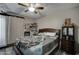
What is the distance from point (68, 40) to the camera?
1.91m

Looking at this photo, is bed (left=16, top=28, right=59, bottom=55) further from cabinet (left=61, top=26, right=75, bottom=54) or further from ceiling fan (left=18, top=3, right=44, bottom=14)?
ceiling fan (left=18, top=3, right=44, bottom=14)

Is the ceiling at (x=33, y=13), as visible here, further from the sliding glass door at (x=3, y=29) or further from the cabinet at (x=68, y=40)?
the cabinet at (x=68, y=40)

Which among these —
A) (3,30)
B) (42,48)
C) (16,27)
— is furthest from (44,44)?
(3,30)

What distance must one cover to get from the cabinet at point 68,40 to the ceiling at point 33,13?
0.35 metres

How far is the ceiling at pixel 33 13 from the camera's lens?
6.07 feet

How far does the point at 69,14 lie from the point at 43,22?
1.48 ft

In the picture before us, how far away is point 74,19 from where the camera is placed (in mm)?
1874

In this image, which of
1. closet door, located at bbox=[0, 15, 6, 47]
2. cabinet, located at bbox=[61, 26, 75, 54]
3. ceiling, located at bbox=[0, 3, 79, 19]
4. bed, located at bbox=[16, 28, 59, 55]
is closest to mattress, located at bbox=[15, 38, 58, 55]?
bed, located at bbox=[16, 28, 59, 55]

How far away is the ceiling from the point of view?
6.07ft

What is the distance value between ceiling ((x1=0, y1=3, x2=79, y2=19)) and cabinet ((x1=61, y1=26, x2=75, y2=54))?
35cm

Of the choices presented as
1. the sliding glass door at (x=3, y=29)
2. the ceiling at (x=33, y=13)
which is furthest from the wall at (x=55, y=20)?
the sliding glass door at (x=3, y=29)

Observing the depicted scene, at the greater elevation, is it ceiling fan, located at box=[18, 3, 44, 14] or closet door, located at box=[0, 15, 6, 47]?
ceiling fan, located at box=[18, 3, 44, 14]

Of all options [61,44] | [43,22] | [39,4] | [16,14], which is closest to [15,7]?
[16,14]
